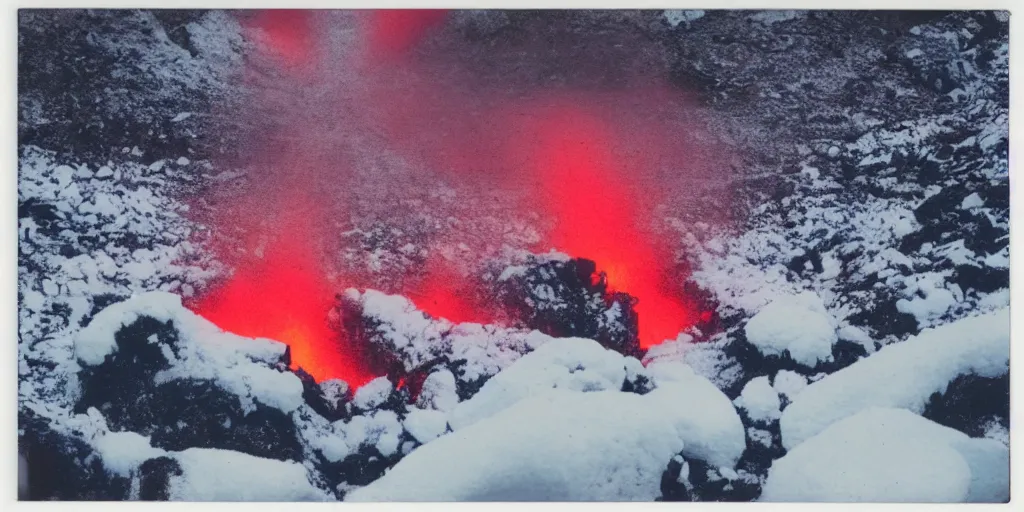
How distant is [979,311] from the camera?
2.67m

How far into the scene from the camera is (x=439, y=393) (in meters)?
2.67

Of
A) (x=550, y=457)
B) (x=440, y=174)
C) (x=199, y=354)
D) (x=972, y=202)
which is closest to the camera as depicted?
(x=550, y=457)

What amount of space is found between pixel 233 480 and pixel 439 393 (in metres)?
0.68

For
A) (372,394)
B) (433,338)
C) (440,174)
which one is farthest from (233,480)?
(440,174)

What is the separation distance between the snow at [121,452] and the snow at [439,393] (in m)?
0.83

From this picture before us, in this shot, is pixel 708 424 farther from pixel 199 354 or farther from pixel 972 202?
pixel 199 354

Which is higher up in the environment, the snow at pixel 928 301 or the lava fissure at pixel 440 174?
the lava fissure at pixel 440 174

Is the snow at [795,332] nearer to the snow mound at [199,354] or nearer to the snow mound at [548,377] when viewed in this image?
the snow mound at [548,377]

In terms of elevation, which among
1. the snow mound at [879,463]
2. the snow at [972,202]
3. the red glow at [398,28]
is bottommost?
the snow mound at [879,463]

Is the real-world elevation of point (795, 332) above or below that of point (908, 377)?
above

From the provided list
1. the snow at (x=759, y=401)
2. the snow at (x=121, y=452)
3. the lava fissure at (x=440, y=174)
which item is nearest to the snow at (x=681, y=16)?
the lava fissure at (x=440, y=174)

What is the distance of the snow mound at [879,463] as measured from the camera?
2.56 metres

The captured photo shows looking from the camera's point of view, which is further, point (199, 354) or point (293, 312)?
point (293, 312)

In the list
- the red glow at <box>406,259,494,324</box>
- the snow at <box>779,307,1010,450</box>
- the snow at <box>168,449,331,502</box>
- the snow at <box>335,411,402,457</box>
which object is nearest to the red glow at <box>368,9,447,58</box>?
the red glow at <box>406,259,494,324</box>
